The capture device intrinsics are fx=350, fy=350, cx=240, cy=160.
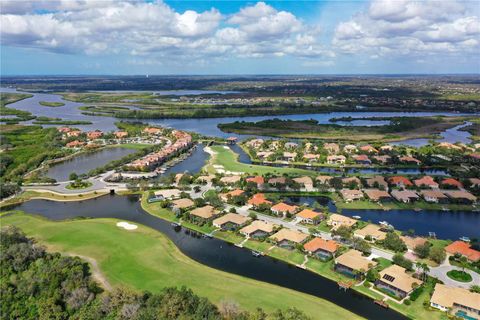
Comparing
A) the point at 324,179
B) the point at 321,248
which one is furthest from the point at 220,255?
the point at 324,179

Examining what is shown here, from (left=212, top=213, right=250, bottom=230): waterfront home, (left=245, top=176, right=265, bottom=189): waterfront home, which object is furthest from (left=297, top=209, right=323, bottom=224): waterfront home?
(left=245, top=176, right=265, bottom=189): waterfront home

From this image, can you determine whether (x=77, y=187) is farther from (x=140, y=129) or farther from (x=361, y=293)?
(x=140, y=129)

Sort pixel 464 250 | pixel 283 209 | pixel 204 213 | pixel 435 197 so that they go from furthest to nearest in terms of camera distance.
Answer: pixel 435 197
pixel 283 209
pixel 204 213
pixel 464 250

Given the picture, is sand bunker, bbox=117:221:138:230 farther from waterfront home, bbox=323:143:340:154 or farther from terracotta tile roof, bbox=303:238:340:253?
waterfront home, bbox=323:143:340:154

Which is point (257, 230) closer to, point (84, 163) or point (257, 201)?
point (257, 201)

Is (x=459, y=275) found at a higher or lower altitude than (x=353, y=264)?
lower
